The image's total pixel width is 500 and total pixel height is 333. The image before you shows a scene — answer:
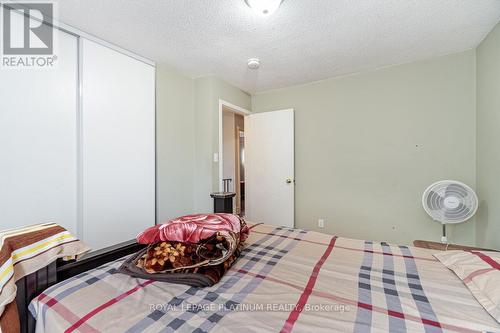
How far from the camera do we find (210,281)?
924mm

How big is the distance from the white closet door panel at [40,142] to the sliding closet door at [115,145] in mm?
96

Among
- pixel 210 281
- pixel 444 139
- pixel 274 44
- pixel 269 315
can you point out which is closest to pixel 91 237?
pixel 210 281

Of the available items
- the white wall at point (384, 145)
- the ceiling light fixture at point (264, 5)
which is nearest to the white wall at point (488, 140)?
the white wall at point (384, 145)

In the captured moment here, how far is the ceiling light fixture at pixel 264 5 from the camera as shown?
4.88 feet

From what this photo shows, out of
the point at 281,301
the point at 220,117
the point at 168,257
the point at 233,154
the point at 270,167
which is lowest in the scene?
the point at 281,301

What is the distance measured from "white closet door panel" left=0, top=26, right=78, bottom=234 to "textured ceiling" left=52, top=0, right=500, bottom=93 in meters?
0.49

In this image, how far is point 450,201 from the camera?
195 cm

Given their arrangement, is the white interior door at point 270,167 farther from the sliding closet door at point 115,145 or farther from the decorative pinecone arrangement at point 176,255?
the decorative pinecone arrangement at point 176,255

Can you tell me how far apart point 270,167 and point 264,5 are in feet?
6.93

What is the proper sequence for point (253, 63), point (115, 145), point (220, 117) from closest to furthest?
point (115, 145) < point (253, 63) < point (220, 117)

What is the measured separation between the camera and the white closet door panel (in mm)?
1537

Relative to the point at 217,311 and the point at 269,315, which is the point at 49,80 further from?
the point at 269,315

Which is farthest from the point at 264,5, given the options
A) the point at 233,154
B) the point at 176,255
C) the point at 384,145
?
the point at 233,154

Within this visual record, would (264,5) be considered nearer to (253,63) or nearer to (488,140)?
(253,63)
